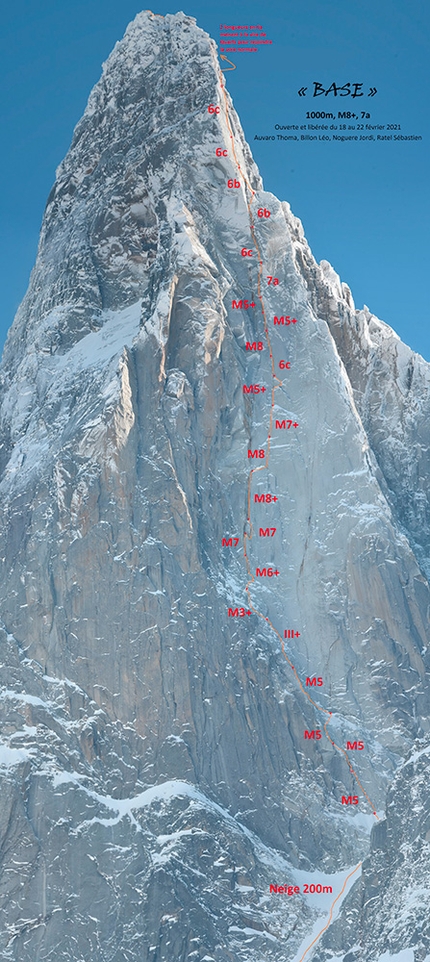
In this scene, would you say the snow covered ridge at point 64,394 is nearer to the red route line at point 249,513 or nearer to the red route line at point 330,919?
the red route line at point 249,513

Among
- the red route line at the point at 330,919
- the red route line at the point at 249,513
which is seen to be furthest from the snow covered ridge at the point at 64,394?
the red route line at the point at 330,919

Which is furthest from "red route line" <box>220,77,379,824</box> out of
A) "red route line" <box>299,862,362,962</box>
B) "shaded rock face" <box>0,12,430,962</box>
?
"red route line" <box>299,862,362,962</box>

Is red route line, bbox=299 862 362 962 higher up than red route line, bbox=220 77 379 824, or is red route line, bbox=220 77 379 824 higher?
red route line, bbox=220 77 379 824

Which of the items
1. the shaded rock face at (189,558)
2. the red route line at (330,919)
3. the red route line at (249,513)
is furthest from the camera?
the red route line at (249,513)

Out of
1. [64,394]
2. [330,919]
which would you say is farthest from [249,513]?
[330,919]

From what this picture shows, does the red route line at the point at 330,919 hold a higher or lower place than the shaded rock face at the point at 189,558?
lower

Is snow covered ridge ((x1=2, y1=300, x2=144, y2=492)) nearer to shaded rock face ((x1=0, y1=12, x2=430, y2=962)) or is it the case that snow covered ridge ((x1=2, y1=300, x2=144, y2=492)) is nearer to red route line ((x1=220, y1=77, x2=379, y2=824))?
shaded rock face ((x1=0, y1=12, x2=430, y2=962))

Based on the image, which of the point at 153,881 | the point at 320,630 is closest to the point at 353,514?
the point at 320,630

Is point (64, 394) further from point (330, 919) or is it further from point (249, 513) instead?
point (330, 919)
